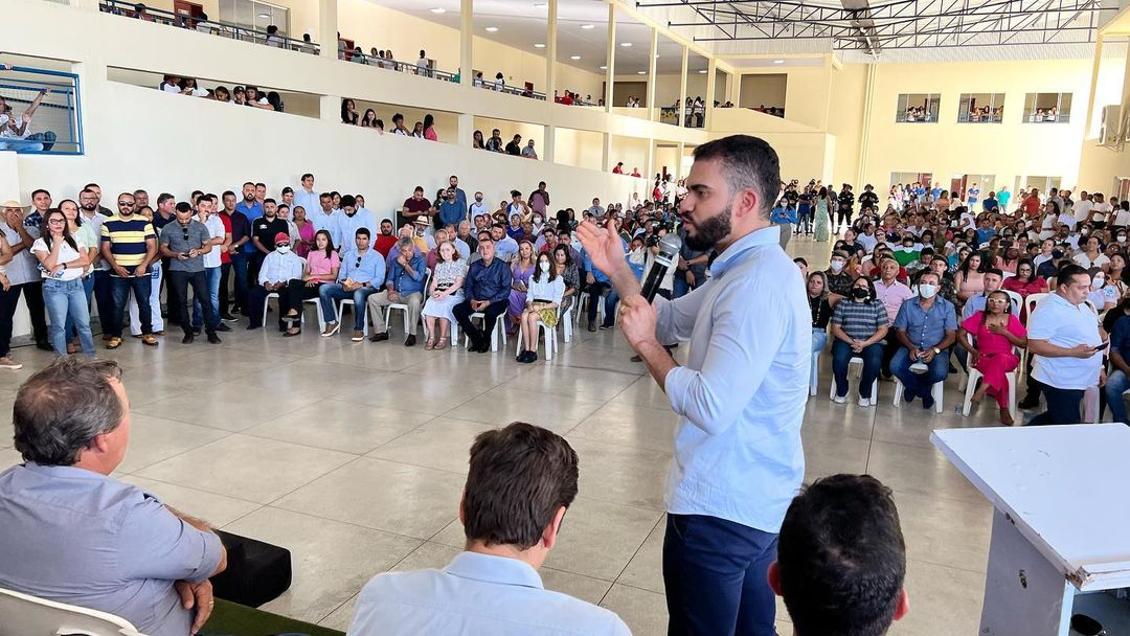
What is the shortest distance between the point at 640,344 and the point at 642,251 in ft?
26.1

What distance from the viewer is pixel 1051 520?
64.3 inches

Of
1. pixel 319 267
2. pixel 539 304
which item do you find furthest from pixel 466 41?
pixel 539 304

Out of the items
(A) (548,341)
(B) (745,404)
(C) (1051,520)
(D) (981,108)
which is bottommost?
(A) (548,341)

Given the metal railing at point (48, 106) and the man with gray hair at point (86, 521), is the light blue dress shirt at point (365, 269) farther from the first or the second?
the man with gray hair at point (86, 521)

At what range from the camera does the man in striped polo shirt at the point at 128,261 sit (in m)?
7.45

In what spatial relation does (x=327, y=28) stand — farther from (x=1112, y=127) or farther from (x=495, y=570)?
(x=1112, y=127)

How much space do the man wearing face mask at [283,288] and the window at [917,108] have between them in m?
25.3

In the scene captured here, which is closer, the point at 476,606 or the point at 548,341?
the point at 476,606

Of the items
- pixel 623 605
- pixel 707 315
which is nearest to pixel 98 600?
pixel 707 315

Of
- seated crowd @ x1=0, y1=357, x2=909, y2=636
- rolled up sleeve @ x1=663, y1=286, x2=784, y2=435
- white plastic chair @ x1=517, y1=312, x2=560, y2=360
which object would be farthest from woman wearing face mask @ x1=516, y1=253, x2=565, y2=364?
rolled up sleeve @ x1=663, y1=286, x2=784, y2=435

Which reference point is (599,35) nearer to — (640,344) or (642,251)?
(642,251)

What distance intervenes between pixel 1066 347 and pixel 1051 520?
3926mm

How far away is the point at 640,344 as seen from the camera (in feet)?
5.72

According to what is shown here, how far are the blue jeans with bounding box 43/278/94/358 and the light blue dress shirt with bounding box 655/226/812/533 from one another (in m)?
6.65
